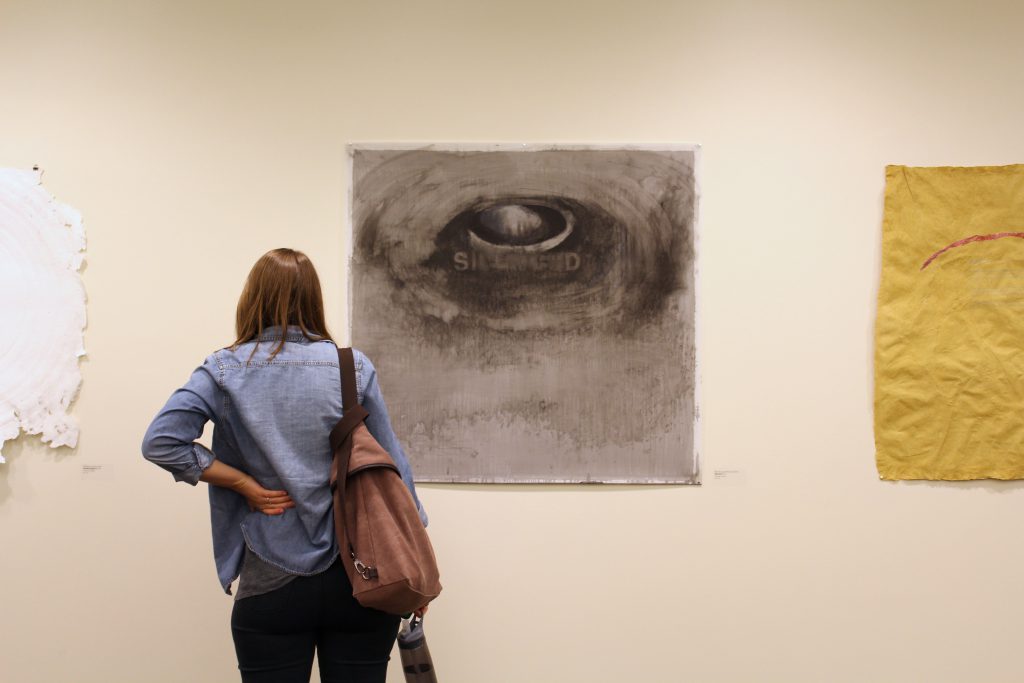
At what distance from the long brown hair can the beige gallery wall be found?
0.61 meters

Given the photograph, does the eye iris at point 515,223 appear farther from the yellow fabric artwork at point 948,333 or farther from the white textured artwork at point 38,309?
the white textured artwork at point 38,309

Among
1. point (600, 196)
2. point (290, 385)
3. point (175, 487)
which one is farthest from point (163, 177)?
point (600, 196)

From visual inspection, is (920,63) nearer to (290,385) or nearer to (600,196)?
(600,196)

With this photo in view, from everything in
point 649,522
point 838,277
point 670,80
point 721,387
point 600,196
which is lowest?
point 649,522

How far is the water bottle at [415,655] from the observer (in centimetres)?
168

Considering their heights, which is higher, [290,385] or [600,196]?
[600,196]

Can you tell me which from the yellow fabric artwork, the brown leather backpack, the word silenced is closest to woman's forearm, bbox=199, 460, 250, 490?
the brown leather backpack

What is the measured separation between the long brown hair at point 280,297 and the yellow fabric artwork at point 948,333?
1494mm

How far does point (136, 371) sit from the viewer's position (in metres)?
2.16

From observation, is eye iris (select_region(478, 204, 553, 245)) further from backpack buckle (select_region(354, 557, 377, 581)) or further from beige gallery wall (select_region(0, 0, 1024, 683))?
backpack buckle (select_region(354, 557, 377, 581))

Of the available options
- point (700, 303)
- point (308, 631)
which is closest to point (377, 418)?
point (308, 631)

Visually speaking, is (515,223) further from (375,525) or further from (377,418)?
(375,525)

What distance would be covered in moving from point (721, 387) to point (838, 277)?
0.43 metres

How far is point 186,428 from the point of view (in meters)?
1.51
